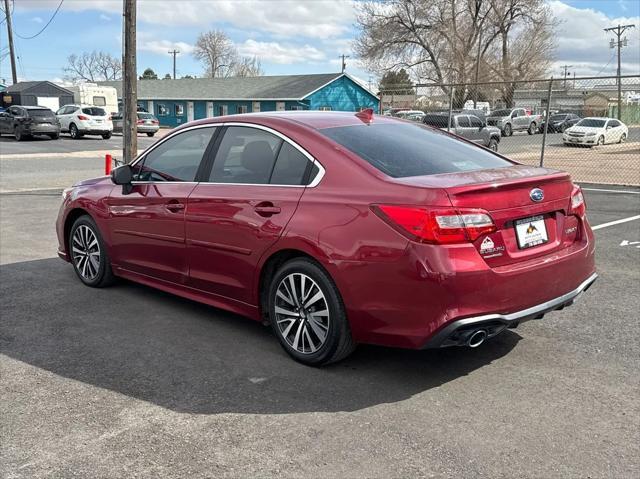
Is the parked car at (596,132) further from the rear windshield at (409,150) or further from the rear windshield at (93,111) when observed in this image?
the rear windshield at (409,150)

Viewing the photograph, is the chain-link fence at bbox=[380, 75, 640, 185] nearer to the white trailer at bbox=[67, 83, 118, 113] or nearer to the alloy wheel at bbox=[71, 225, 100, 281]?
the alloy wheel at bbox=[71, 225, 100, 281]

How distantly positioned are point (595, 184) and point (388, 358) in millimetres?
12546

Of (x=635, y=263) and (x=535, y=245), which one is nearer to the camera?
(x=535, y=245)

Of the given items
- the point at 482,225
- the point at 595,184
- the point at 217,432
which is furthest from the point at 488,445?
the point at 595,184

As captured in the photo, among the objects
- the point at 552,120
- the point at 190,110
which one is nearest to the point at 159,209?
the point at 552,120

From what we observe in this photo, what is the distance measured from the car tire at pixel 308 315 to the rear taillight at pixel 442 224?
0.64 metres

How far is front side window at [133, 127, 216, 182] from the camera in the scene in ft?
16.1

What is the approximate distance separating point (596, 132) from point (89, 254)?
31.0 m

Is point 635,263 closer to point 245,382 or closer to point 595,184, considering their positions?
point 245,382

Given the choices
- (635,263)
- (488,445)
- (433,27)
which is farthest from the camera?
(433,27)

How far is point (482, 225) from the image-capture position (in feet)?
11.4

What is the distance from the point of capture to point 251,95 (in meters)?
49.8

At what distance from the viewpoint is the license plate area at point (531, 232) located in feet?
12.0

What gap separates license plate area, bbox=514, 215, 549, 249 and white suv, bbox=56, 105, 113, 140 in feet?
108
